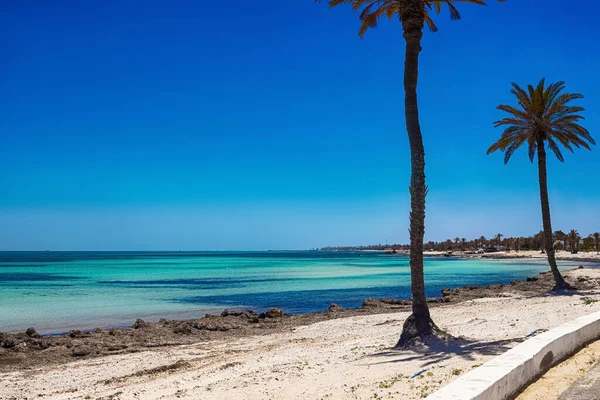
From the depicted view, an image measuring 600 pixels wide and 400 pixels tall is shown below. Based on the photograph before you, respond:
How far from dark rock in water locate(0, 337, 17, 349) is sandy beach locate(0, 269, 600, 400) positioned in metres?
1.98

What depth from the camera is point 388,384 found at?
775 centimetres

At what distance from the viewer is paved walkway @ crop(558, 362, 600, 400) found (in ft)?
19.7

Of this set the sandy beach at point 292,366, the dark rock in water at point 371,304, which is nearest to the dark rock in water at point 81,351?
the sandy beach at point 292,366

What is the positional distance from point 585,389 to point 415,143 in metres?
7.15

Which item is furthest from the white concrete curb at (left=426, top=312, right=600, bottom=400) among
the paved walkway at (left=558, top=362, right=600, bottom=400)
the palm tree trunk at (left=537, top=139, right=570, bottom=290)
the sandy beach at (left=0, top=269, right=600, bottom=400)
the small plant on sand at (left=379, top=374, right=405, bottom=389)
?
the palm tree trunk at (left=537, top=139, right=570, bottom=290)

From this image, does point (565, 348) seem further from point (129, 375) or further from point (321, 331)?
point (321, 331)

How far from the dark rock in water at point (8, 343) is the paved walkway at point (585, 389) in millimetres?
13884

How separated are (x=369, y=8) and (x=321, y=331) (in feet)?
32.2

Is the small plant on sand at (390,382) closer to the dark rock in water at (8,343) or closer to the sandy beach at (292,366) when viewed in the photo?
the sandy beach at (292,366)

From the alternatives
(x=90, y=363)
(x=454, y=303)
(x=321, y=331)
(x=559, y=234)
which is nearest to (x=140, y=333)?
(x=90, y=363)

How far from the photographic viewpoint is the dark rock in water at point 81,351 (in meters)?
14.3

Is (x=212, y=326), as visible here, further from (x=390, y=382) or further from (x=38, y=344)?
(x=390, y=382)

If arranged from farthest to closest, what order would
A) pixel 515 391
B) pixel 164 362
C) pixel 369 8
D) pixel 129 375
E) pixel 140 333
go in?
pixel 140 333 → pixel 369 8 → pixel 164 362 → pixel 129 375 → pixel 515 391

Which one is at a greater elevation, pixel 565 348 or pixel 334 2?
pixel 334 2
